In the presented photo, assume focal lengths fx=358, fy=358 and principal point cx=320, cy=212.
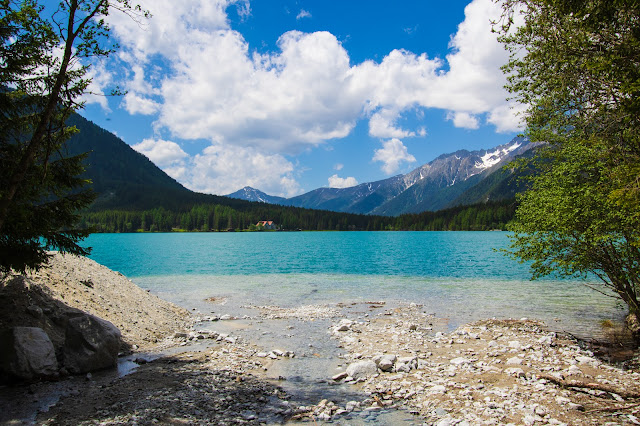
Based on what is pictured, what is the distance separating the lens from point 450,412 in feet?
31.4

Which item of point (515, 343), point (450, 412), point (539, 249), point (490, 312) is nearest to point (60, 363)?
point (450, 412)

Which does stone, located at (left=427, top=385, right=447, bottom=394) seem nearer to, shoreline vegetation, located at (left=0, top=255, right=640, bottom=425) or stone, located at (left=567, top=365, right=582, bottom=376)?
shoreline vegetation, located at (left=0, top=255, right=640, bottom=425)

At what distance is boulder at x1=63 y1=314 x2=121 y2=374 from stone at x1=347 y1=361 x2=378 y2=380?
8.89 meters

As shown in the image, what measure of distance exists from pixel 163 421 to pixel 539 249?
1675cm

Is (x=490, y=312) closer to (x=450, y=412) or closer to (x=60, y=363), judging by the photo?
(x=450, y=412)

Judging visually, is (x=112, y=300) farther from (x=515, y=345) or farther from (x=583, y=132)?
(x=583, y=132)

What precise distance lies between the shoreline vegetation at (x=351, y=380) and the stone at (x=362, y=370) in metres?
0.04

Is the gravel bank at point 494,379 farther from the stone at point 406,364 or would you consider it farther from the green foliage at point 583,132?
the green foliage at point 583,132

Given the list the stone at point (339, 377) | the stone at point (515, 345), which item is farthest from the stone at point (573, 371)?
the stone at point (339, 377)

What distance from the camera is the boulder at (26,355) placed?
429 inches

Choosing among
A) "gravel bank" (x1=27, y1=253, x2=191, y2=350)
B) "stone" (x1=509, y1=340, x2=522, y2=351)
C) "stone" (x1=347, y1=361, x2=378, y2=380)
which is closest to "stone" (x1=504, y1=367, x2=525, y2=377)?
"stone" (x1=509, y1=340, x2=522, y2=351)

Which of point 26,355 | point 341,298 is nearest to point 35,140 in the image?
point 26,355

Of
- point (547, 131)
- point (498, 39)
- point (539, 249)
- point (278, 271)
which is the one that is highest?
point (498, 39)

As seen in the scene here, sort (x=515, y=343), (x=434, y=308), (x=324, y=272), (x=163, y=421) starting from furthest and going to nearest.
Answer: (x=324, y=272) → (x=434, y=308) → (x=515, y=343) → (x=163, y=421)
